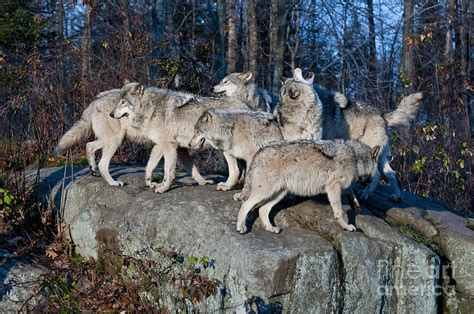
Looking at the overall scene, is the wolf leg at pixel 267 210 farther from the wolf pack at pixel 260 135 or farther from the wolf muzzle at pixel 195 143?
the wolf muzzle at pixel 195 143

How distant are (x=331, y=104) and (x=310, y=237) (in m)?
2.90

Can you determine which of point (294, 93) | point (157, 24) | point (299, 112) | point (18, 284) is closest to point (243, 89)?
point (294, 93)

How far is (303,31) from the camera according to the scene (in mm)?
23922

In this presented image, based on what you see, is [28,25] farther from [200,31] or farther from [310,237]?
[310,237]

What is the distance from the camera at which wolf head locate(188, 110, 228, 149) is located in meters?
7.91

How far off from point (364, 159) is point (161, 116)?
9.71 ft

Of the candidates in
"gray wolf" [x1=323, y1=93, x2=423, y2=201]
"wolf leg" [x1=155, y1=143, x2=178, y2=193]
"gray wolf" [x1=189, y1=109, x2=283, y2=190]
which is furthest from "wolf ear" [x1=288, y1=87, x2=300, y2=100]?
"wolf leg" [x1=155, y1=143, x2=178, y2=193]

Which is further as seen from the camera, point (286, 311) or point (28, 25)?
point (28, 25)

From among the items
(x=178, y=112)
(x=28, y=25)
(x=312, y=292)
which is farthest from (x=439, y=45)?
(x=312, y=292)

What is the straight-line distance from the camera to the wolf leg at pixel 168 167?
27.1ft

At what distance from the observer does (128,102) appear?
28.5ft

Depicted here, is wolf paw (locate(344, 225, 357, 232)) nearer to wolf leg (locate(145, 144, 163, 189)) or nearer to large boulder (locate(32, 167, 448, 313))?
large boulder (locate(32, 167, 448, 313))

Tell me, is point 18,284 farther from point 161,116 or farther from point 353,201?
point 353,201

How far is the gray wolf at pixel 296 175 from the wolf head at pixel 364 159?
0.16 meters
